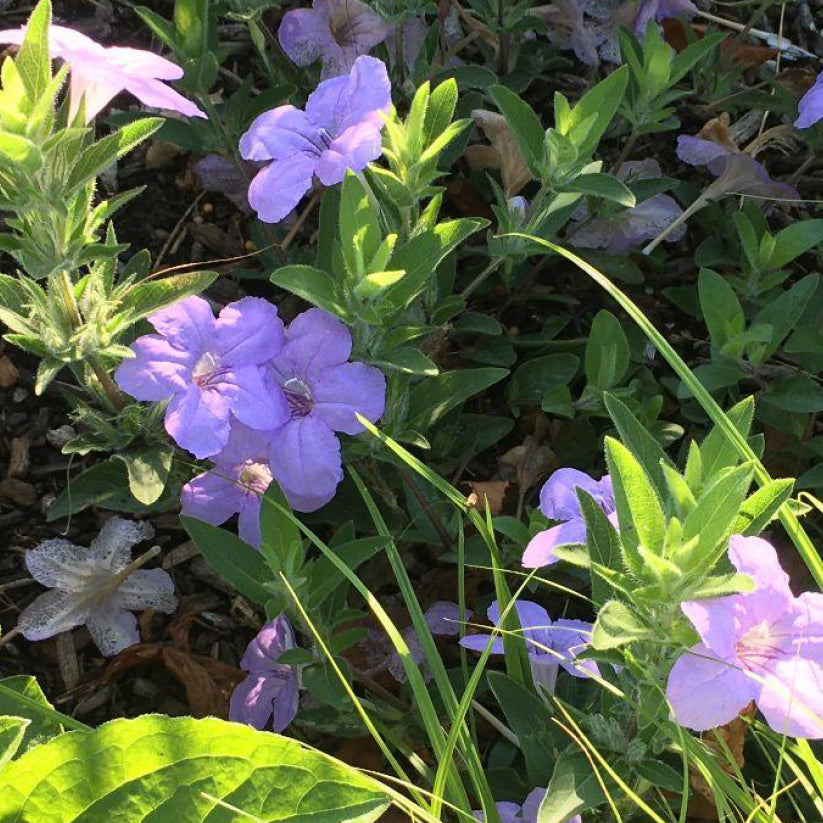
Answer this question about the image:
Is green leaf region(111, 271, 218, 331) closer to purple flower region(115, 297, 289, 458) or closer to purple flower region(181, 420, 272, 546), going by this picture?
purple flower region(115, 297, 289, 458)

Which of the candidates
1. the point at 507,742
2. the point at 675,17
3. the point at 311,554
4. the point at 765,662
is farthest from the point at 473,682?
the point at 675,17

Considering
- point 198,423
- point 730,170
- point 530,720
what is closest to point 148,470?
point 198,423

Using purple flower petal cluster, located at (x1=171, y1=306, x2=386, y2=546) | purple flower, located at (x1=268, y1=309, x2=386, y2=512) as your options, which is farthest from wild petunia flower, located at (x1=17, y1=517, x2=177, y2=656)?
purple flower, located at (x1=268, y1=309, x2=386, y2=512)

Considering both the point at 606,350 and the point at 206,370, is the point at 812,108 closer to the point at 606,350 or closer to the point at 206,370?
the point at 606,350

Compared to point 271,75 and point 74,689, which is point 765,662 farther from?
point 271,75

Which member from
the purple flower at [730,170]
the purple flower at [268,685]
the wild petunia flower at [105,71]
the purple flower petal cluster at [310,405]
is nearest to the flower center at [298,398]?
the purple flower petal cluster at [310,405]
